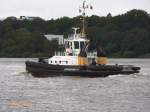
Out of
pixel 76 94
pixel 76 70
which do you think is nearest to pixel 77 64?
pixel 76 70

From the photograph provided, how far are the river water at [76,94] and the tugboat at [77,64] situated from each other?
2.92 ft

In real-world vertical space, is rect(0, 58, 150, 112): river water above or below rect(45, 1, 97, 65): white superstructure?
below

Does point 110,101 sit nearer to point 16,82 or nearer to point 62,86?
point 62,86

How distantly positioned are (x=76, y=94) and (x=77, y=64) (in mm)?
24575

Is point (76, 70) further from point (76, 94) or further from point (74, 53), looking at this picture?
point (76, 94)

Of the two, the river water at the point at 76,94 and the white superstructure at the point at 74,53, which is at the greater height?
the white superstructure at the point at 74,53

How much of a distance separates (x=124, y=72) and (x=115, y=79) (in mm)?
3649

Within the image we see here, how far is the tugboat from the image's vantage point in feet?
329

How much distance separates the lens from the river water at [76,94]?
213 ft

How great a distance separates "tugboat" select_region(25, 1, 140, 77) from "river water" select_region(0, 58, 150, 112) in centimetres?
89

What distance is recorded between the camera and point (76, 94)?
77688mm

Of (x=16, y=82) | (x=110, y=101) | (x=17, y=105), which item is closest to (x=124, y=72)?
(x=16, y=82)

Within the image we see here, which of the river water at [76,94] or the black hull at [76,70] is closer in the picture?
the river water at [76,94]

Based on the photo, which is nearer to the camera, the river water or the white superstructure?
the river water
